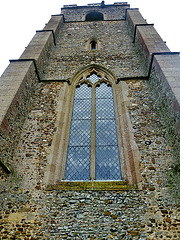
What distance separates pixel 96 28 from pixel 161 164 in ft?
33.7

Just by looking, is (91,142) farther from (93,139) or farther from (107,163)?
(107,163)

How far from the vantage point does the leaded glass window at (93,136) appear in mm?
5594

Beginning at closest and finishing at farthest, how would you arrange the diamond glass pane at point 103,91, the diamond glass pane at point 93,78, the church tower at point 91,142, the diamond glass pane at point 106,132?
1. the church tower at point 91,142
2. the diamond glass pane at point 106,132
3. the diamond glass pane at point 103,91
4. the diamond glass pane at point 93,78

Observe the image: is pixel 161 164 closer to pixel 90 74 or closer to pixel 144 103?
pixel 144 103

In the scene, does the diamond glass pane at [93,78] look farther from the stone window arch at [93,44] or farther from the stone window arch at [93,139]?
the stone window arch at [93,44]

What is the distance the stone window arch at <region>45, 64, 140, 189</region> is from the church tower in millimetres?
29

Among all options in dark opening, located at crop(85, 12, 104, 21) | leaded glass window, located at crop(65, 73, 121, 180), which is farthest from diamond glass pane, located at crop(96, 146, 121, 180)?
dark opening, located at crop(85, 12, 104, 21)

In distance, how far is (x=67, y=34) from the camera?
1232cm

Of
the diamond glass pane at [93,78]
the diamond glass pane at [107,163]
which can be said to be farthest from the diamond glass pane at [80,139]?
the diamond glass pane at [93,78]

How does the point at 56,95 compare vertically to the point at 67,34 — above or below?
below

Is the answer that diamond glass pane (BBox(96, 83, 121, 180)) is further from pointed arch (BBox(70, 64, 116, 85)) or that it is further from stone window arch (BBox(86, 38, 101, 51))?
stone window arch (BBox(86, 38, 101, 51))

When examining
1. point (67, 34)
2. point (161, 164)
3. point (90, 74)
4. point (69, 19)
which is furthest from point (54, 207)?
point (69, 19)

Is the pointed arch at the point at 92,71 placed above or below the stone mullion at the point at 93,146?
above

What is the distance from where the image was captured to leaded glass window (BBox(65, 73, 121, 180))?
220 inches
